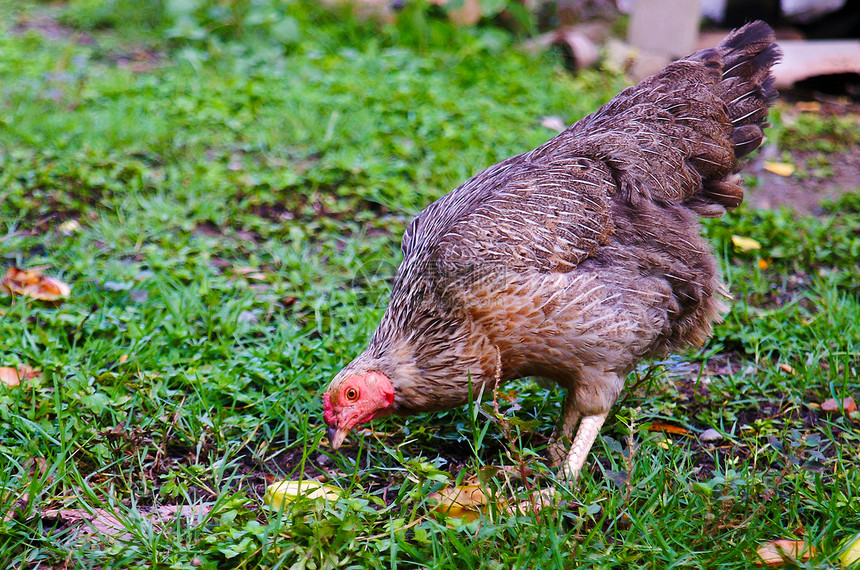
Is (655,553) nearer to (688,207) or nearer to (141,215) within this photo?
(688,207)

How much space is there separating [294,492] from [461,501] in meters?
0.53

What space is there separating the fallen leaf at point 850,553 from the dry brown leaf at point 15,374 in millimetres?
2742

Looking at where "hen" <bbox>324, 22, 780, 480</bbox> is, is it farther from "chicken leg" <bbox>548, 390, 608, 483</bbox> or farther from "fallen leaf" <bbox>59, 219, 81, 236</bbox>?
"fallen leaf" <bbox>59, 219, 81, 236</bbox>

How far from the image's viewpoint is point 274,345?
3.17m

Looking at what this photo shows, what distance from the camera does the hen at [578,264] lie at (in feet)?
8.19

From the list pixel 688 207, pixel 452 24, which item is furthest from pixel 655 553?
pixel 452 24

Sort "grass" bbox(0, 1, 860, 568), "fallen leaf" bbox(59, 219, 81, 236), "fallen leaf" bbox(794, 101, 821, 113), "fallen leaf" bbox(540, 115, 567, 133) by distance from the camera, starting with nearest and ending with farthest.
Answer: "grass" bbox(0, 1, 860, 568) < "fallen leaf" bbox(59, 219, 81, 236) < "fallen leaf" bbox(540, 115, 567, 133) < "fallen leaf" bbox(794, 101, 821, 113)

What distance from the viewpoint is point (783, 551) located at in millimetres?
1998

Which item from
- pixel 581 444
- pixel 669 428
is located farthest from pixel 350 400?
pixel 669 428

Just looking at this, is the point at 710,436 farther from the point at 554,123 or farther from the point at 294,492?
the point at 554,123

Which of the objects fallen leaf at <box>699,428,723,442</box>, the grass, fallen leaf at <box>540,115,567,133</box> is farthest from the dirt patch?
fallen leaf at <box>699,428,723,442</box>

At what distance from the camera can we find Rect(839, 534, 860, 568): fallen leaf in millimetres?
2078

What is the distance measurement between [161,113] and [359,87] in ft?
4.84

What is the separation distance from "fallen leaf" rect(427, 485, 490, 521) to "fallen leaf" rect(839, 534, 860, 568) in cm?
99
